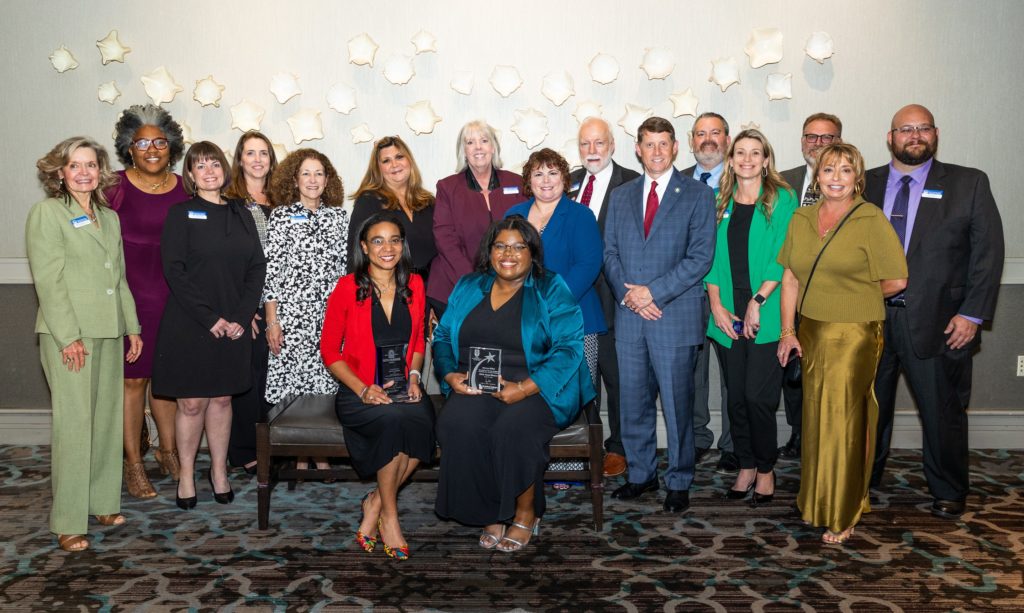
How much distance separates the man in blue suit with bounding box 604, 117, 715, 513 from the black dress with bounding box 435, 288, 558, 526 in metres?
0.66

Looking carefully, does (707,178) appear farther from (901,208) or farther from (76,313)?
(76,313)

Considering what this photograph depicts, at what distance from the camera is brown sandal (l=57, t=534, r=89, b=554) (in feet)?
12.1

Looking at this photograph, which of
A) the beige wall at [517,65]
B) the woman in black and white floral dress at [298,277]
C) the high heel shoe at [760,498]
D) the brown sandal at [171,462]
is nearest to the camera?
the high heel shoe at [760,498]

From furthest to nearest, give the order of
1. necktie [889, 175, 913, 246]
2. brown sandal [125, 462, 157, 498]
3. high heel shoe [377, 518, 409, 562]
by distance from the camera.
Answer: brown sandal [125, 462, 157, 498]
necktie [889, 175, 913, 246]
high heel shoe [377, 518, 409, 562]

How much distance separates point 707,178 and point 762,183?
0.57m

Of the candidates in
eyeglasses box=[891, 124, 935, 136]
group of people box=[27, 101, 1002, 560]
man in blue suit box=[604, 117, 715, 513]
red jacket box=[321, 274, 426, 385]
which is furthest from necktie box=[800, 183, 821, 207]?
red jacket box=[321, 274, 426, 385]

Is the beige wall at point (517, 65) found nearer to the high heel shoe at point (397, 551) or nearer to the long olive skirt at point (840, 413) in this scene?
the long olive skirt at point (840, 413)

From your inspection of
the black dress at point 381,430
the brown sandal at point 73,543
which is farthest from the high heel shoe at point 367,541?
the brown sandal at point 73,543

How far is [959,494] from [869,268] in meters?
1.31

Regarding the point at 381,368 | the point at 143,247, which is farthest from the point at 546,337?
the point at 143,247

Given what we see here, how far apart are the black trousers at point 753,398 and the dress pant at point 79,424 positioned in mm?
2913

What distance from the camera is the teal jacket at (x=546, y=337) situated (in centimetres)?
376

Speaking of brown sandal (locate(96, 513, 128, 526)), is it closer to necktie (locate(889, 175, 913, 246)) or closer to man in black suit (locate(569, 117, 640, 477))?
man in black suit (locate(569, 117, 640, 477))

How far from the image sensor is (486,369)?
370cm
